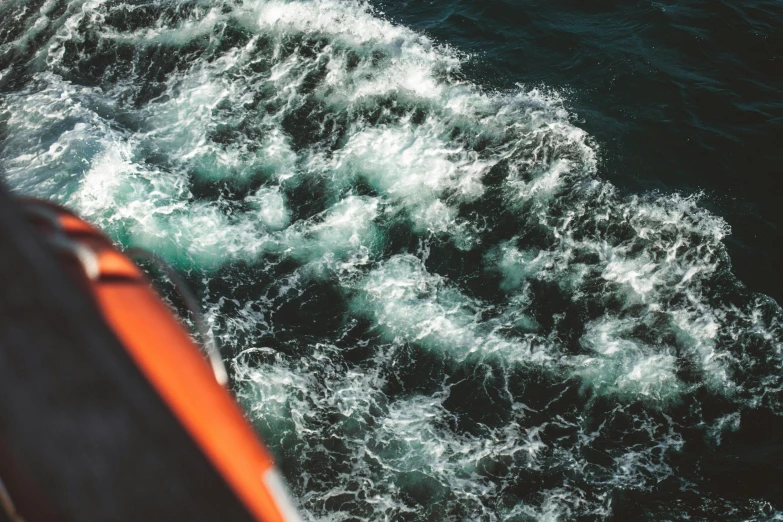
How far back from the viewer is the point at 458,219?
35.1 feet

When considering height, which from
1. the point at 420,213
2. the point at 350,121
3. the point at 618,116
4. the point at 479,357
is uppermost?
the point at 618,116

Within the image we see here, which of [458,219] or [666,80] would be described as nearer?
[458,219]

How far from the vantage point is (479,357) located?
8.84 metres

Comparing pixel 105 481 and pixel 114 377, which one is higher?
pixel 114 377

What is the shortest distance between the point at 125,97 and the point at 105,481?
14.3 metres

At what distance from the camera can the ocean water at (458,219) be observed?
25.6 ft

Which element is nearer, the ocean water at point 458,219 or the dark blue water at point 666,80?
the ocean water at point 458,219

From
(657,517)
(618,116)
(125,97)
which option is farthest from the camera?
(125,97)

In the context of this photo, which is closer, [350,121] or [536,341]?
[536,341]

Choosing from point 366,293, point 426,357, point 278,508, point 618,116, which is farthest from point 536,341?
point 278,508

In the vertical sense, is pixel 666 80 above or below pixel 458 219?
above

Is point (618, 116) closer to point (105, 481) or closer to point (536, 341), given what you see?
point (536, 341)

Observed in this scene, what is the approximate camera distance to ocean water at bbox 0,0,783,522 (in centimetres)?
780

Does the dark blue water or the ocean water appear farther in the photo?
the dark blue water
